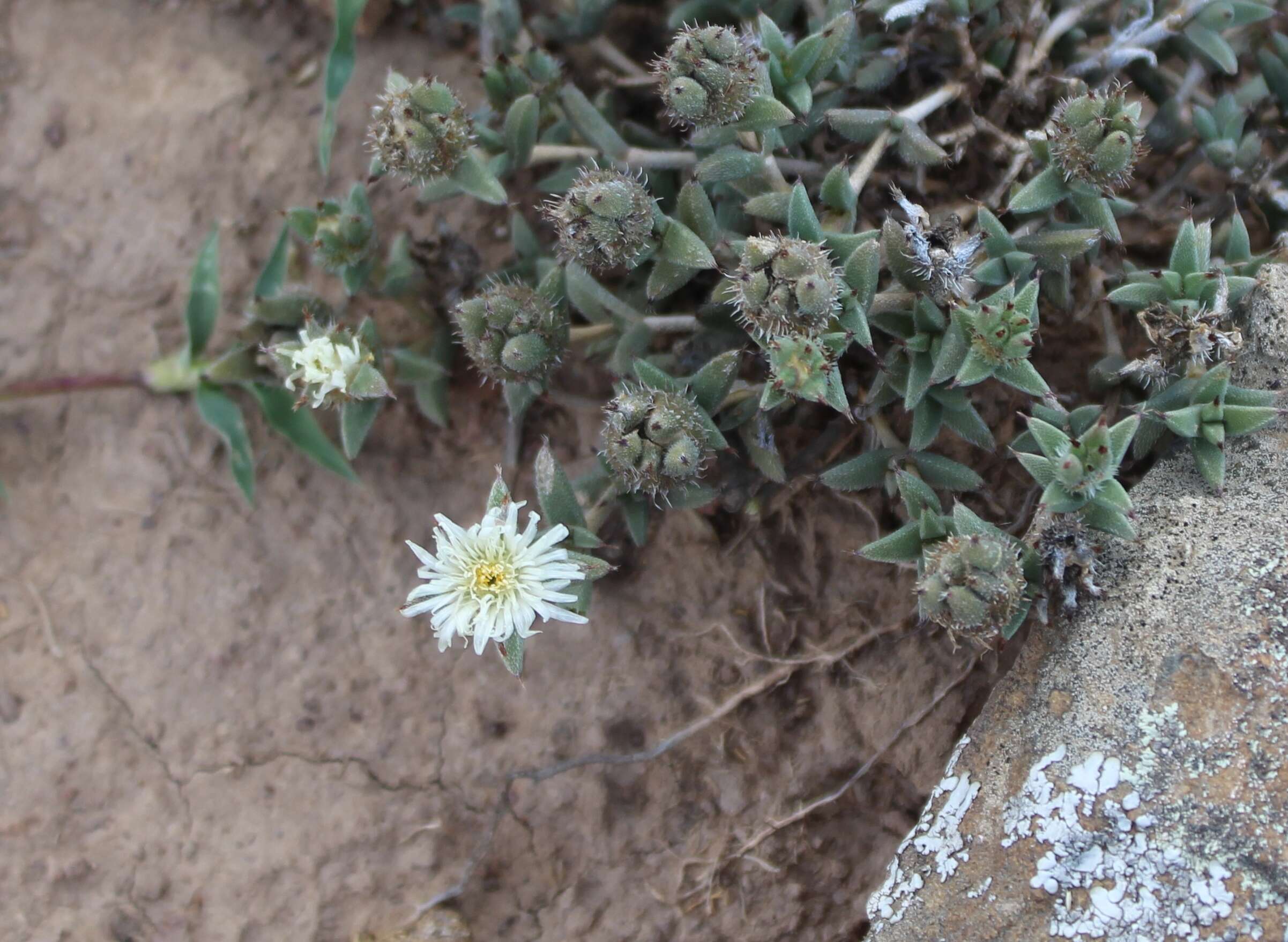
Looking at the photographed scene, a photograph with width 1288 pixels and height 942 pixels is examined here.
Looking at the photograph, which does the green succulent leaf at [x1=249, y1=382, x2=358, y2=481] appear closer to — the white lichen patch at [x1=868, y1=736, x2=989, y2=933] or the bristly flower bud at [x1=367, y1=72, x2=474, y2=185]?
the bristly flower bud at [x1=367, y1=72, x2=474, y2=185]

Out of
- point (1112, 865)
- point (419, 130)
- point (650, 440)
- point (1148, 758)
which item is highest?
point (419, 130)

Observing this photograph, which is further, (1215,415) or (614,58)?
(614,58)

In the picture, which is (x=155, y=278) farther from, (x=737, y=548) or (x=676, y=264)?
(x=737, y=548)

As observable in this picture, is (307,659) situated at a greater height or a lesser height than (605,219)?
lesser

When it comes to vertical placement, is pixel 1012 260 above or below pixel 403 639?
above

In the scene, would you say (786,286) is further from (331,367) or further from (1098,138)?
(331,367)

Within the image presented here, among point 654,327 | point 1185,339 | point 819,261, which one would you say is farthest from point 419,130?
point 1185,339

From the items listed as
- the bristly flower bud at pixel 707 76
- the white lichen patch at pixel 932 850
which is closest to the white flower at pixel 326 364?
the bristly flower bud at pixel 707 76

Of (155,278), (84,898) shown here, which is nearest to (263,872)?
(84,898)
